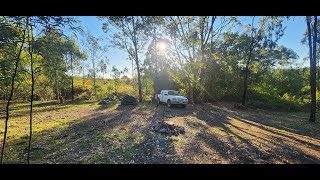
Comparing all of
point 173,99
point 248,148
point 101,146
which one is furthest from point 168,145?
point 173,99

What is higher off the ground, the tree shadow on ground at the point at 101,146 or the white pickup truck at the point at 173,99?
the white pickup truck at the point at 173,99

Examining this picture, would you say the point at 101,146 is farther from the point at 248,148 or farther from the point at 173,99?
the point at 173,99

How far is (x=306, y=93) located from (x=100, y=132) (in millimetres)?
12240

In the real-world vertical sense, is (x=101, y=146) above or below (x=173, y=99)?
below

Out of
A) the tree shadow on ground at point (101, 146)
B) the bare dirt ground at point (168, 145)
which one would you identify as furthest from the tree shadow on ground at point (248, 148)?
the tree shadow on ground at point (101, 146)

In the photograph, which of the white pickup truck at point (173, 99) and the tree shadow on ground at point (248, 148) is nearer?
the tree shadow on ground at point (248, 148)

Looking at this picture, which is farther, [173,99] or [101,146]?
[173,99]

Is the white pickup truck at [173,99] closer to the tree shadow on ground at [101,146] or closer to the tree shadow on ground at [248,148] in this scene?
the tree shadow on ground at [101,146]

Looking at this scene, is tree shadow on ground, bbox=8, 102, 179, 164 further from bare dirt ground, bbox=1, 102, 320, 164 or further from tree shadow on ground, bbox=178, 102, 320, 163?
tree shadow on ground, bbox=178, 102, 320, 163

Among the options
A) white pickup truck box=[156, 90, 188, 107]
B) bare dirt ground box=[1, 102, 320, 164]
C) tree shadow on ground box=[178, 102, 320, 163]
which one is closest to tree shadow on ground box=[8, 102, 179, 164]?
bare dirt ground box=[1, 102, 320, 164]

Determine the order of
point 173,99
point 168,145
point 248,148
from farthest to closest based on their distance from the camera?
point 173,99
point 168,145
point 248,148

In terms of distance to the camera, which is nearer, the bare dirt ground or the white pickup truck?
the bare dirt ground
